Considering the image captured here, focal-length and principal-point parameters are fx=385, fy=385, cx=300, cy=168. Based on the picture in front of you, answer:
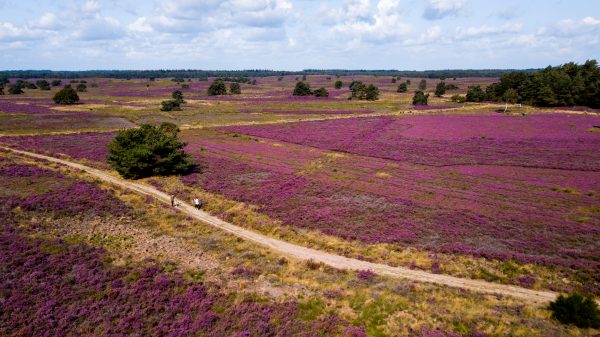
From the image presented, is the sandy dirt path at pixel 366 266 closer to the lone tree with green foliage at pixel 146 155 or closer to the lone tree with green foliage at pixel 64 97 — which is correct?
the lone tree with green foliage at pixel 146 155

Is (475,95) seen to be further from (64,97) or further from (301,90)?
(64,97)

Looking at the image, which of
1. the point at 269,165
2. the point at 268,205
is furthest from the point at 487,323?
the point at 269,165

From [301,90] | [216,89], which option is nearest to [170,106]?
[301,90]

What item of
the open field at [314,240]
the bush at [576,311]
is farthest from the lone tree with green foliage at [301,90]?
the bush at [576,311]

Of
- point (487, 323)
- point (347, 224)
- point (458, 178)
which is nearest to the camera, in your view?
point (487, 323)

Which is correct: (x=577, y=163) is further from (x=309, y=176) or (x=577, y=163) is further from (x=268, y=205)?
(x=268, y=205)

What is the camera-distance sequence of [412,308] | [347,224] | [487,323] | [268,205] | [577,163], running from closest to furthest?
1. [487,323]
2. [412,308]
3. [347,224]
4. [268,205]
5. [577,163]
